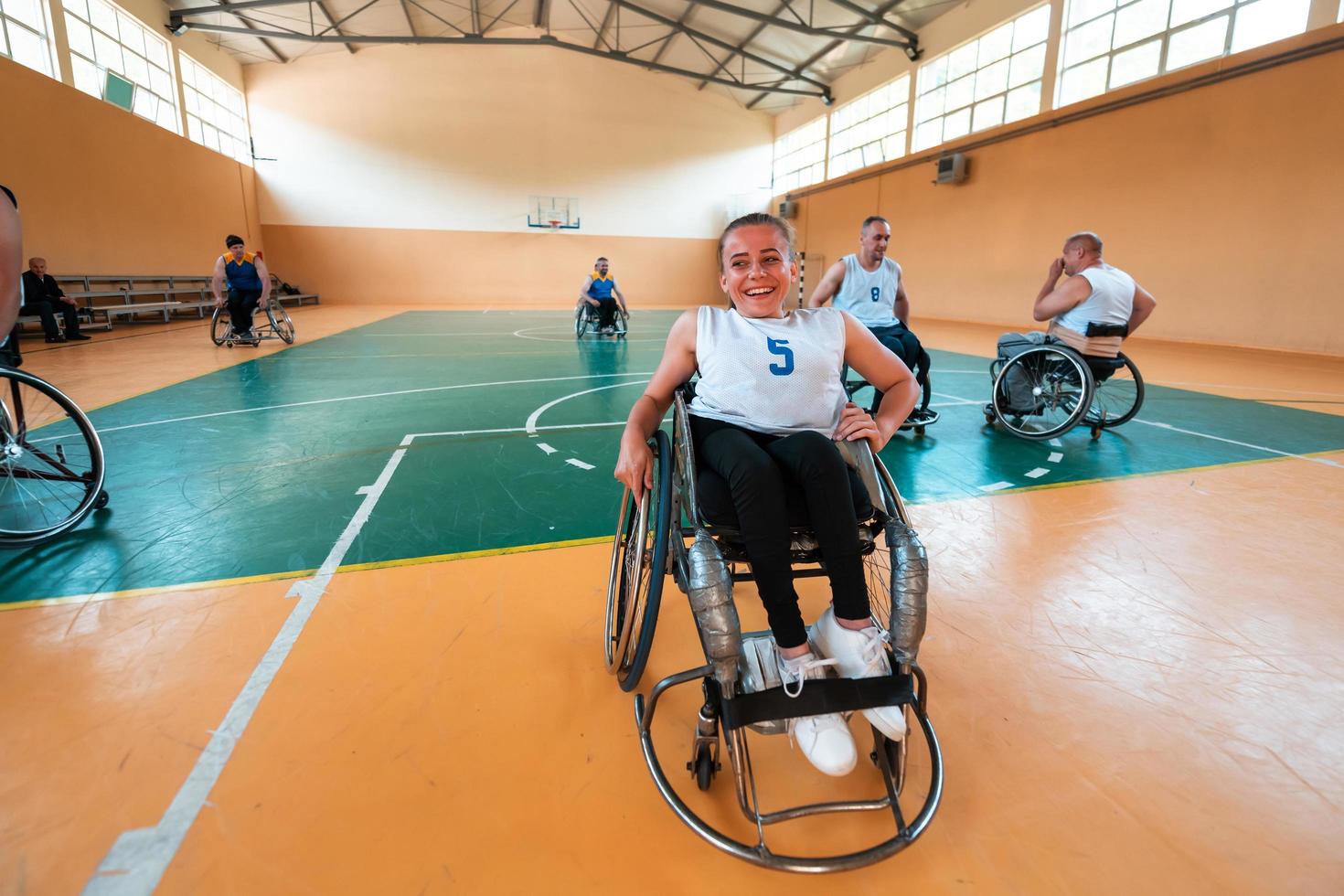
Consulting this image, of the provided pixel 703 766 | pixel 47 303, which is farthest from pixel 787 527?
pixel 47 303

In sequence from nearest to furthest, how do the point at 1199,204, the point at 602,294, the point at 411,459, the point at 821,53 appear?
the point at 411,459 → the point at 1199,204 → the point at 602,294 → the point at 821,53

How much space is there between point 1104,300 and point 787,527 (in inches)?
135

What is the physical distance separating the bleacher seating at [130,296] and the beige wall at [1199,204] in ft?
40.6

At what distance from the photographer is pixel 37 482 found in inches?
120

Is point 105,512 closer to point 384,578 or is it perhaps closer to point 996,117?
point 384,578

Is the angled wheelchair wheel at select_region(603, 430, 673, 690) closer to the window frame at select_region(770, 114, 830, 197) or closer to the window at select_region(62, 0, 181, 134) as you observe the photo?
the window at select_region(62, 0, 181, 134)

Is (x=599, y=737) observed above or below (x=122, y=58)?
below

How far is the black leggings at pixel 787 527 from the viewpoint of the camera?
1291 mm

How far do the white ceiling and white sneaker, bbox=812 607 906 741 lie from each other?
14.5 metres

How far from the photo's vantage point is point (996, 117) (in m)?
12.1

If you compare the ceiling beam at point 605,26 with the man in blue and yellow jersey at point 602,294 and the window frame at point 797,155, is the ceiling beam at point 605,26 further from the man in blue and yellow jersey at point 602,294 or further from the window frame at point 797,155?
the man in blue and yellow jersey at point 602,294

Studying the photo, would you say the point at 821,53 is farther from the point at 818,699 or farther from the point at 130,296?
the point at 818,699

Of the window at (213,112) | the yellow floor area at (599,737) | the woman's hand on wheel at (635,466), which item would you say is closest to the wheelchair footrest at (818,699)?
the yellow floor area at (599,737)

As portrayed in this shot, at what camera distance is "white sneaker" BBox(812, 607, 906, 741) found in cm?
121
